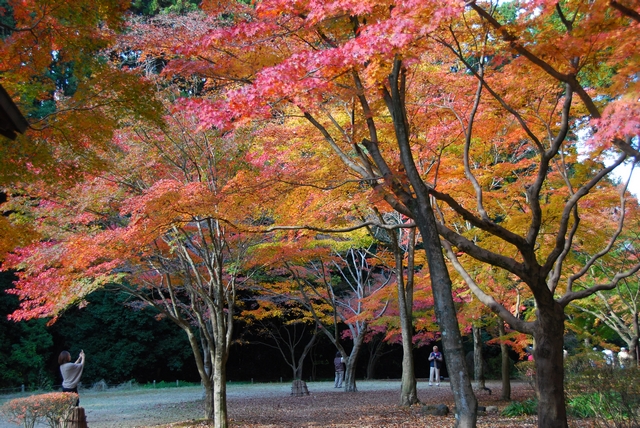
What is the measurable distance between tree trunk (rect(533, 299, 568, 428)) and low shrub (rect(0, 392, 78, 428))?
536 cm

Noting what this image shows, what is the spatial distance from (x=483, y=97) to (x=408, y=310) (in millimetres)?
5089

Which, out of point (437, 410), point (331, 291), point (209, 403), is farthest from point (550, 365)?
point (331, 291)

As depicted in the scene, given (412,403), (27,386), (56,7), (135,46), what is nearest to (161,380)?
(27,386)

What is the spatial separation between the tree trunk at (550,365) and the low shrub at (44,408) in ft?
17.6

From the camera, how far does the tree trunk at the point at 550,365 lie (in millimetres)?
5250

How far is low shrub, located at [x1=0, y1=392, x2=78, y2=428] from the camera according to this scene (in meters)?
5.89

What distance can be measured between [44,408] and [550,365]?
18.7 feet

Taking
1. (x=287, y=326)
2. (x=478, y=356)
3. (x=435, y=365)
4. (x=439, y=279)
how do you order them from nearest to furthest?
(x=439, y=279) → (x=478, y=356) → (x=435, y=365) → (x=287, y=326)

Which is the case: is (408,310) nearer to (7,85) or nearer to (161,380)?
(7,85)

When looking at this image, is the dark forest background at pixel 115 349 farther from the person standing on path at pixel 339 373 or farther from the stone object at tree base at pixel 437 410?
the stone object at tree base at pixel 437 410

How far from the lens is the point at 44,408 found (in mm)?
5895

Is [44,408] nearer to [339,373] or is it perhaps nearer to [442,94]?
[442,94]

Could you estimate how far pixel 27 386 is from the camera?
16.9m

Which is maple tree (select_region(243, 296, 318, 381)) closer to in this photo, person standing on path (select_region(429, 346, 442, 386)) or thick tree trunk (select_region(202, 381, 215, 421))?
A: person standing on path (select_region(429, 346, 442, 386))
